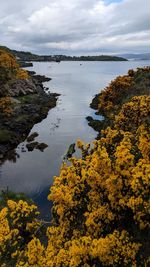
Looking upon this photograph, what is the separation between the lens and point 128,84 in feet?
251

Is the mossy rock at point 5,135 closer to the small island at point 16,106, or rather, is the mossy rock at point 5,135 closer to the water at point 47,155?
the small island at point 16,106

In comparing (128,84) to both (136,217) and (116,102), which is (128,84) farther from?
(136,217)

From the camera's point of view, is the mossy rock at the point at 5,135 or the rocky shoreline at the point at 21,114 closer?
the mossy rock at the point at 5,135

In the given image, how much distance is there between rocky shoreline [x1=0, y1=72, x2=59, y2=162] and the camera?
75.9 meters

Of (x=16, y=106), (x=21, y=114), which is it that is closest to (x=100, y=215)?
(x=21, y=114)

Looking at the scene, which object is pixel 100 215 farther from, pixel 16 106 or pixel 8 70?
pixel 8 70

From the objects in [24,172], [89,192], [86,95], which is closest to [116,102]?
[24,172]

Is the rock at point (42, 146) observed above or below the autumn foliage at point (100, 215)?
below

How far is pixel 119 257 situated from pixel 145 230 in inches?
81.4

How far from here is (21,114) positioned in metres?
95.0

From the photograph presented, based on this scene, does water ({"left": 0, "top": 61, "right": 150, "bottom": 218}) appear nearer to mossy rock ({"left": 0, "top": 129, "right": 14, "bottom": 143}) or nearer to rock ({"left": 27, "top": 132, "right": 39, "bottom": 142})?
rock ({"left": 27, "top": 132, "right": 39, "bottom": 142})

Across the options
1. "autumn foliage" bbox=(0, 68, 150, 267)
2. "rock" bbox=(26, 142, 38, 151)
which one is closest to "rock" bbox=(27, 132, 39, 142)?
"rock" bbox=(26, 142, 38, 151)

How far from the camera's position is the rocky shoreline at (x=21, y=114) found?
75887mm

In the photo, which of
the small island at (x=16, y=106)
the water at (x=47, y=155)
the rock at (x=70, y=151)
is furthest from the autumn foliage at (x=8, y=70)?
the rock at (x=70, y=151)
